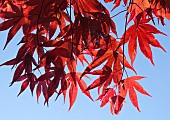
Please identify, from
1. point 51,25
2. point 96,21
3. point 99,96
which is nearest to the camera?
point 96,21

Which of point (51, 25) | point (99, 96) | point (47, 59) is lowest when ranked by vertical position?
point (99, 96)

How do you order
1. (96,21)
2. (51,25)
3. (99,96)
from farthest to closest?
(99,96) < (51,25) < (96,21)

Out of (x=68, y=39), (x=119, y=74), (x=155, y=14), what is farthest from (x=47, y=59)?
(x=155, y=14)

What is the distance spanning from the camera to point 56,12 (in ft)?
3.07

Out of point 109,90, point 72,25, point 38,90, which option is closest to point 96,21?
point 72,25

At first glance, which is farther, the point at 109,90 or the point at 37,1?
the point at 109,90

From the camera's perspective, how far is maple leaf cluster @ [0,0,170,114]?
88cm

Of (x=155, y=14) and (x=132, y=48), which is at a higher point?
(x=155, y=14)

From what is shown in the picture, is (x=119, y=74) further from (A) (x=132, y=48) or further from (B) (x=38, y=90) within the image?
(B) (x=38, y=90)

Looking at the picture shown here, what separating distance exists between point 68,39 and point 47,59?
10 cm

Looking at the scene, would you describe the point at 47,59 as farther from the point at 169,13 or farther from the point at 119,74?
the point at 169,13

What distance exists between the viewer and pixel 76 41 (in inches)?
34.5

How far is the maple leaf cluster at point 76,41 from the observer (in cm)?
88

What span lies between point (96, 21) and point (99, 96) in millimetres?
352
